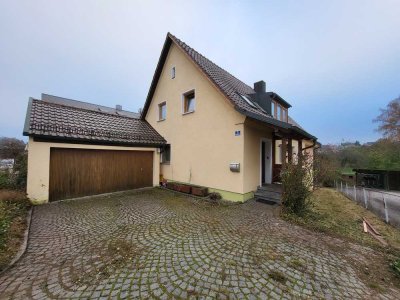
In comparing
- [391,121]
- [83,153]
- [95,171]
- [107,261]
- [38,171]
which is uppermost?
[391,121]

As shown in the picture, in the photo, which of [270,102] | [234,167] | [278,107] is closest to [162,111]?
[270,102]

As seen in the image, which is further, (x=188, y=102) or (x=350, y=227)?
(x=188, y=102)

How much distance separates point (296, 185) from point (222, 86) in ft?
16.8

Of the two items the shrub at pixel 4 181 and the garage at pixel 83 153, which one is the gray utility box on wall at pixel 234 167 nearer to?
the garage at pixel 83 153

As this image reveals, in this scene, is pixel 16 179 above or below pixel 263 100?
below

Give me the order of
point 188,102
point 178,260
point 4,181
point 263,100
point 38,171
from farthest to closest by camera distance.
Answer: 1. point 263,100
2. point 188,102
3. point 4,181
4. point 38,171
5. point 178,260

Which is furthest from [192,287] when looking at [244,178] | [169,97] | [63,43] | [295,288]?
[63,43]

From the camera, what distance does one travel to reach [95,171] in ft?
28.5

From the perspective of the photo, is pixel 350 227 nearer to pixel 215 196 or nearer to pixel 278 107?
pixel 215 196

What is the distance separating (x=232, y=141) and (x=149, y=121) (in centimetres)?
761

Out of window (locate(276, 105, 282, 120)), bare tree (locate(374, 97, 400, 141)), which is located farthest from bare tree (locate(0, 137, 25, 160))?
bare tree (locate(374, 97, 400, 141))

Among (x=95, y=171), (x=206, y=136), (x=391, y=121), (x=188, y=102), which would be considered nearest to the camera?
(x=95, y=171)

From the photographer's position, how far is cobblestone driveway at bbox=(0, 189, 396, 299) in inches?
104

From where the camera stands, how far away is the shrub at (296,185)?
6.24 m
